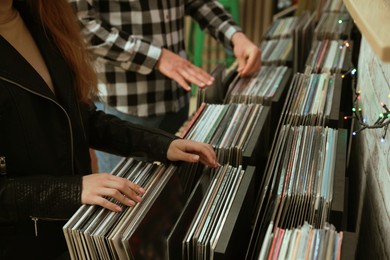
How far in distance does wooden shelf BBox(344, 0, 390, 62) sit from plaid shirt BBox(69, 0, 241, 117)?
0.96 metres

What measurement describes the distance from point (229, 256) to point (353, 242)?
22cm

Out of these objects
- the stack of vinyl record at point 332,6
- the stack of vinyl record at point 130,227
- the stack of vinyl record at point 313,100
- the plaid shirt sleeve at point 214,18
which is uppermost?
the stack of vinyl record at point 332,6

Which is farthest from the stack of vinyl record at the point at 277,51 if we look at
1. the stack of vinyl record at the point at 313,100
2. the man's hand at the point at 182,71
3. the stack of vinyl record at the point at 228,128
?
the stack of vinyl record at the point at 228,128

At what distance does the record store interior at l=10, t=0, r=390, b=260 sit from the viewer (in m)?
0.80

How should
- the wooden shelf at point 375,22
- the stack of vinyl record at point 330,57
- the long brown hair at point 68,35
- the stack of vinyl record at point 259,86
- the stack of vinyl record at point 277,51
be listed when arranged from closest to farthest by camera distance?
the wooden shelf at point 375,22
the long brown hair at point 68,35
the stack of vinyl record at point 259,86
the stack of vinyl record at point 330,57
the stack of vinyl record at point 277,51

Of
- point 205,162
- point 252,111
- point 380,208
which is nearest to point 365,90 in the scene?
point 252,111

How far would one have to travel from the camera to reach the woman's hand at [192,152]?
103 cm

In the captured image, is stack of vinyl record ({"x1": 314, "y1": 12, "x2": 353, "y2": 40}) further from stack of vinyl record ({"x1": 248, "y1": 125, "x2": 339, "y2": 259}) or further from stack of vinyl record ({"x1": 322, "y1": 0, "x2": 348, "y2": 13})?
stack of vinyl record ({"x1": 248, "y1": 125, "x2": 339, "y2": 259})

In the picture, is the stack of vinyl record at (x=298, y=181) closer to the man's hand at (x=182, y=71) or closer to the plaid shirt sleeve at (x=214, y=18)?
the man's hand at (x=182, y=71)

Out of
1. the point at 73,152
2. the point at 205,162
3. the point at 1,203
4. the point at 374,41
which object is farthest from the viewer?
the point at 73,152

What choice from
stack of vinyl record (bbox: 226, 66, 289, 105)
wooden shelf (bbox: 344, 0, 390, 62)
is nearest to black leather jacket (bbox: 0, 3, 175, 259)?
stack of vinyl record (bbox: 226, 66, 289, 105)

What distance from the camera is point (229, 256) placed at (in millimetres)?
794

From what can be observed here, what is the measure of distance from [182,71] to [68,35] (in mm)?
412

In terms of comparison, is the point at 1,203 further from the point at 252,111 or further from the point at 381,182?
the point at 381,182
